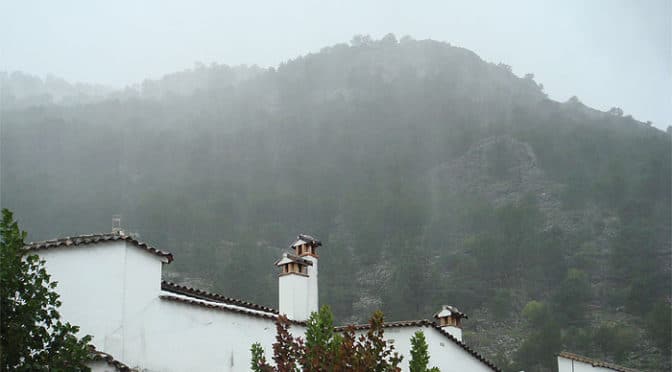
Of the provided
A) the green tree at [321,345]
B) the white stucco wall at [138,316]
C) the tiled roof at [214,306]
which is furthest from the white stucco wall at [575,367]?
the green tree at [321,345]

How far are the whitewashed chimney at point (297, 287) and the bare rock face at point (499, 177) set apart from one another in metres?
62.4

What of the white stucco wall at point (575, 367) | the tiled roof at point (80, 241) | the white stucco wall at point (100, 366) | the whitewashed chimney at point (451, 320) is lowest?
the white stucco wall at point (575, 367)

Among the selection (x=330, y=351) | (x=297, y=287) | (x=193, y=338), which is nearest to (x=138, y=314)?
(x=193, y=338)

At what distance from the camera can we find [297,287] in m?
14.5

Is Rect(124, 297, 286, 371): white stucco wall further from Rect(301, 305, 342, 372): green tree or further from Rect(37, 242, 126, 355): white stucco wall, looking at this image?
Rect(301, 305, 342, 372): green tree

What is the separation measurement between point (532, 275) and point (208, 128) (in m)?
46.6

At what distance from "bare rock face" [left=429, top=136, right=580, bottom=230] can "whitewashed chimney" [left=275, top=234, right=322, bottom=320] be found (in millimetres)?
62449

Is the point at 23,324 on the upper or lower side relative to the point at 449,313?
lower

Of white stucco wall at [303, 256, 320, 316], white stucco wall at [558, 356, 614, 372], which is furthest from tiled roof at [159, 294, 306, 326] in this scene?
white stucco wall at [558, 356, 614, 372]

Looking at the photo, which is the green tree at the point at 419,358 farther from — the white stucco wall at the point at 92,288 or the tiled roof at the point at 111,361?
the white stucco wall at the point at 92,288

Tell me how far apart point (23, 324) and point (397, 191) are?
3047 inches

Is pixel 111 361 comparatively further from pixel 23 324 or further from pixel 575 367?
pixel 575 367

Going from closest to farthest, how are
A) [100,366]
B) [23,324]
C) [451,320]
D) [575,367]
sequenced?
[23,324] → [100,366] → [575,367] → [451,320]

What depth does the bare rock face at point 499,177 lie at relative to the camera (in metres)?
77.9
